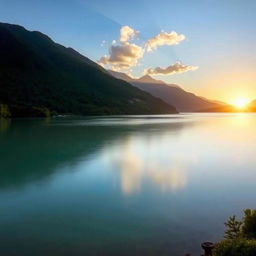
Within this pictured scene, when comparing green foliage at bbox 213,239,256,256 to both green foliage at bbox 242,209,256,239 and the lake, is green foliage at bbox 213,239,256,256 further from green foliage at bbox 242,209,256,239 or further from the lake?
the lake

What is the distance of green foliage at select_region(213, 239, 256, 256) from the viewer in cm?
635

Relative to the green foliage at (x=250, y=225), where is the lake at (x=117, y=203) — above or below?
below

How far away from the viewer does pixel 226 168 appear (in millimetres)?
27062

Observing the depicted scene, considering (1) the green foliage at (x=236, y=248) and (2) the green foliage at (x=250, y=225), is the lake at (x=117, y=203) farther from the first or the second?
(1) the green foliage at (x=236, y=248)

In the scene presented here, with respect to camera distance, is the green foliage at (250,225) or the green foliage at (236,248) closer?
the green foliage at (236,248)

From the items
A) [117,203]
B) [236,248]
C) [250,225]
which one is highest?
[236,248]

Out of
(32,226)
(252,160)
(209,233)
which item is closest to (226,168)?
A: (252,160)

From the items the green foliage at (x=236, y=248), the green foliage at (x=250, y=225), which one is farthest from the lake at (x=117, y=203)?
the green foliage at (x=236, y=248)

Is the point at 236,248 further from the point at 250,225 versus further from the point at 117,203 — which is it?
the point at 117,203

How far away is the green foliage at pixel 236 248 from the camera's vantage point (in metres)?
6.35

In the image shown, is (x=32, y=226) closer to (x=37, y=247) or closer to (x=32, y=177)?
(x=37, y=247)

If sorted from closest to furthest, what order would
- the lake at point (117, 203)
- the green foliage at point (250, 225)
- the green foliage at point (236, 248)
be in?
the green foliage at point (236, 248) → the green foliage at point (250, 225) → the lake at point (117, 203)

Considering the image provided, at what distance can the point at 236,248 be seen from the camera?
6.49 metres

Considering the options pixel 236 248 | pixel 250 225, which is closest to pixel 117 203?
pixel 250 225
